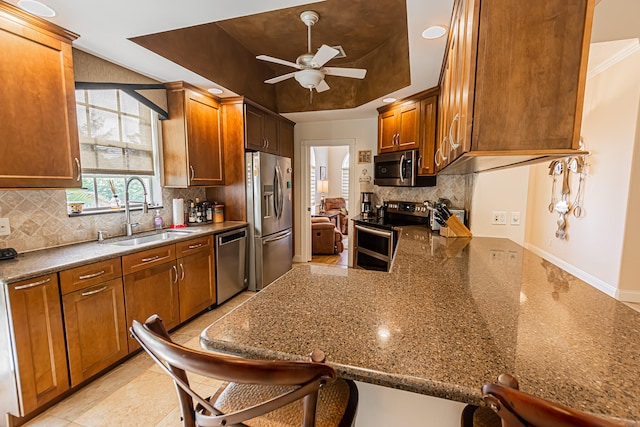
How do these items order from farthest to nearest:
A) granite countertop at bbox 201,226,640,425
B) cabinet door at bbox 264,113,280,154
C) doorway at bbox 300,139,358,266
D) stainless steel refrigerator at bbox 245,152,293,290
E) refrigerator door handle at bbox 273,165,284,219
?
doorway at bbox 300,139,358,266, cabinet door at bbox 264,113,280,154, refrigerator door handle at bbox 273,165,284,219, stainless steel refrigerator at bbox 245,152,293,290, granite countertop at bbox 201,226,640,425

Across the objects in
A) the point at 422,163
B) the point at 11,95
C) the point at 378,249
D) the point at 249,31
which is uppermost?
the point at 249,31

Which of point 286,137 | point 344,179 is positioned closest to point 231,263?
point 286,137

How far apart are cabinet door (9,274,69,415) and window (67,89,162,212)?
3.34 ft

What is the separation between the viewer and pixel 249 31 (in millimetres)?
3199

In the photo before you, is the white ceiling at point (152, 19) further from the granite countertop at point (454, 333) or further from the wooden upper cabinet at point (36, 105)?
the granite countertop at point (454, 333)

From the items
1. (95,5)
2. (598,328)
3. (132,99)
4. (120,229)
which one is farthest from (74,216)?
(598,328)

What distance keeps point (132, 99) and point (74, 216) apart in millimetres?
1273

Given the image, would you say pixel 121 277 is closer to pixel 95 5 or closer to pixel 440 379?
pixel 95 5

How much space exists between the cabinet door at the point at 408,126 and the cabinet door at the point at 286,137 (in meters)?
1.79

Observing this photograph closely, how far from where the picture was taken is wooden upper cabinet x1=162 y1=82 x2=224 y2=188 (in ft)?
9.96

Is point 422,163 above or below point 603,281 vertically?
above

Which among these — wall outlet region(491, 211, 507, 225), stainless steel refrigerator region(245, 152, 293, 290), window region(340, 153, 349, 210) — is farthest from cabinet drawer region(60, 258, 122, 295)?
window region(340, 153, 349, 210)

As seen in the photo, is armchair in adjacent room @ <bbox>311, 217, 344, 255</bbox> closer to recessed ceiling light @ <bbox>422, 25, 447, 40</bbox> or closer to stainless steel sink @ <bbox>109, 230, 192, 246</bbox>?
stainless steel sink @ <bbox>109, 230, 192, 246</bbox>

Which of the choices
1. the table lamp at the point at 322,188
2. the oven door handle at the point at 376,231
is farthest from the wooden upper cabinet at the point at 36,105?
the table lamp at the point at 322,188
